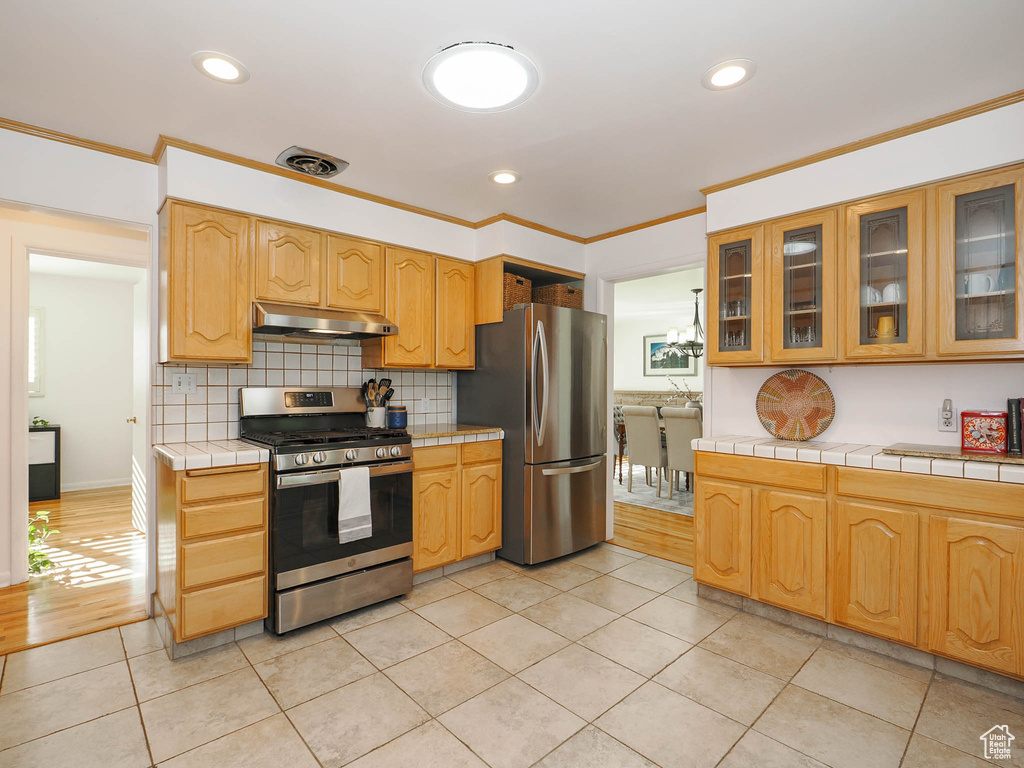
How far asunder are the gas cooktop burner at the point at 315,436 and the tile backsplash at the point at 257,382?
0.82 feet

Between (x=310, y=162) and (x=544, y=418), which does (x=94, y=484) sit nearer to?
(x=310, y=162)

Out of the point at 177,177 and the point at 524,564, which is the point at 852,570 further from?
the point at 177,177

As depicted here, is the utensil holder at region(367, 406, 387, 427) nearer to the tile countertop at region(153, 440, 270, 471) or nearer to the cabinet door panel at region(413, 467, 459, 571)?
the cabinet door panel at region(413, 467, 459, 571)

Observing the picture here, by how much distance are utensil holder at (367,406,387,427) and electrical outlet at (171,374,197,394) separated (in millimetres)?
971

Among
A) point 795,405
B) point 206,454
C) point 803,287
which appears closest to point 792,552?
point 795,405

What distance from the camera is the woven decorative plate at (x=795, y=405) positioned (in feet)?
9.42

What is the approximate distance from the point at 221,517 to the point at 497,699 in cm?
146

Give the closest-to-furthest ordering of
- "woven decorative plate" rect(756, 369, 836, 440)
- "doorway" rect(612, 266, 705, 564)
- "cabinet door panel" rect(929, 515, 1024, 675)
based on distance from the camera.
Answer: "cabinet door panel" rect(929, 515, 1024, 675) → "woven decorative plate" rect(756, 369, 836, 440) → "doorway" rect(612, 266, 705, 564)

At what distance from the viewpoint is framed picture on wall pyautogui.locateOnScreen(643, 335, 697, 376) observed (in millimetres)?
8305

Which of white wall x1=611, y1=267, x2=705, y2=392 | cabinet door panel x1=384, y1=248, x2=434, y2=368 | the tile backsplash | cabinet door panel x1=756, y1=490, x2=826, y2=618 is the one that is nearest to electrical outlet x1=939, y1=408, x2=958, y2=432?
cabinet door panel x1=756, y1=490, x2=826, y2=618

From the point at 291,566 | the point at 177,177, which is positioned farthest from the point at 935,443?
the point at 177,177

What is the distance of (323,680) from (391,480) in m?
1.05

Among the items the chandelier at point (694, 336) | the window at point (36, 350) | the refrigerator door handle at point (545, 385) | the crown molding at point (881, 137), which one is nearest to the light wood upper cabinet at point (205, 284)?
the refrigerator door handle at point (545, 385)

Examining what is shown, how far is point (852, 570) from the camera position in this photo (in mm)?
2406
